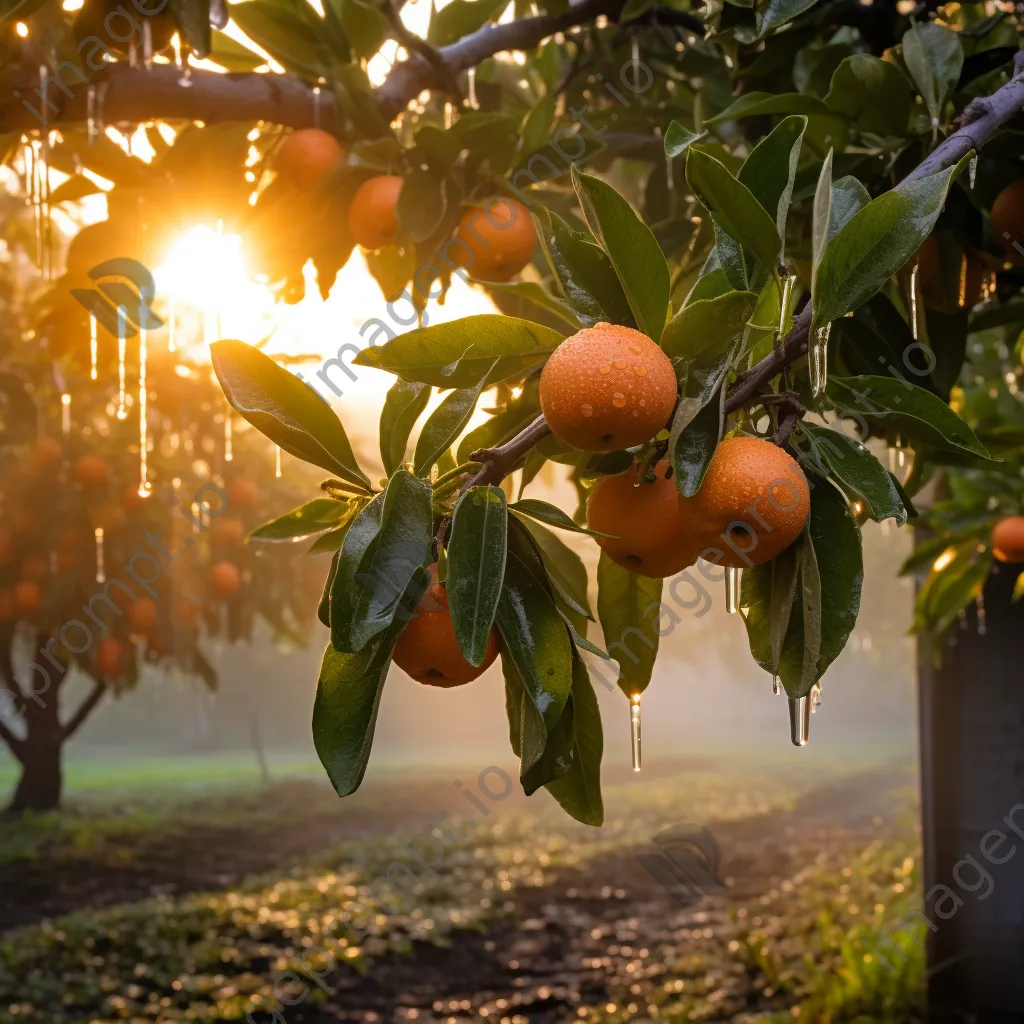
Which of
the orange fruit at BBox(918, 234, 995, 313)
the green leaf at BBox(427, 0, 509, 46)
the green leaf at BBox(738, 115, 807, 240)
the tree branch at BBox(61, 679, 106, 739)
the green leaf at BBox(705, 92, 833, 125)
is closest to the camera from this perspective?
the green leaf at BBox(738, 115, 807, 240)

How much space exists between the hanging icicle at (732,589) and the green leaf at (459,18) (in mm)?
1071

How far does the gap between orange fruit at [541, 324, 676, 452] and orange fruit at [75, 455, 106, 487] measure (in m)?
3.68

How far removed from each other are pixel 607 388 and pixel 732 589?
1.07 feet

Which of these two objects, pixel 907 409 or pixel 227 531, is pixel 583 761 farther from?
pixel 227 531

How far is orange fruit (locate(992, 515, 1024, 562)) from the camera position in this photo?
84.6 inches

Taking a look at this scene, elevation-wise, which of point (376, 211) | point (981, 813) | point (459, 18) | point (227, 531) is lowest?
point (981, 813)

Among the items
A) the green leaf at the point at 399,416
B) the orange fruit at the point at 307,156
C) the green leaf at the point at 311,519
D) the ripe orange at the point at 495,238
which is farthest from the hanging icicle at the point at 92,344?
the green leaf at the point at 399,416

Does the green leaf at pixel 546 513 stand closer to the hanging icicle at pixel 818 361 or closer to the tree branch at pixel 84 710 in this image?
the hanging icicle at pixel 818 361

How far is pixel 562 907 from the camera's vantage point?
5719 mm

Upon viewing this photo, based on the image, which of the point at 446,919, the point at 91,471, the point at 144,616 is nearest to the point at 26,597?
the point at 144,616

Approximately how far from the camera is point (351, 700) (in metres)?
0.72

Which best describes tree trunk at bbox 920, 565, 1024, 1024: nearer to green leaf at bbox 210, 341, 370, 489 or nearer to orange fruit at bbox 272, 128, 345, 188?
orange fruit at bbox 272, 128, 345, 188

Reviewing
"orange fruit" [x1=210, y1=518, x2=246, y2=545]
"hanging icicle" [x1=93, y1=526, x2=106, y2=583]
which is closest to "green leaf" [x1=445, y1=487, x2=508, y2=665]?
"hanging icicle" [x1=93, y1=526, x2=106, y2=583]

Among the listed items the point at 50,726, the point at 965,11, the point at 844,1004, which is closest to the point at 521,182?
the point at 965,11
